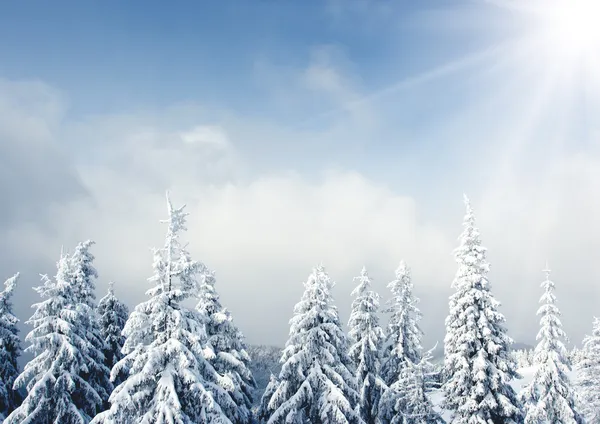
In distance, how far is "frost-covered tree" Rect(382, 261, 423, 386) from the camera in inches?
1438

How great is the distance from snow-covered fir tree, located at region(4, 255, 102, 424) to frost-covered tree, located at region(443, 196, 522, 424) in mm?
21730

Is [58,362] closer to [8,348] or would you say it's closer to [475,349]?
[8,348]

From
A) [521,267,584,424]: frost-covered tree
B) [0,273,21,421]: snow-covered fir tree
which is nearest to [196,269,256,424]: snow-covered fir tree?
[0,273,21,421]: snow-covered fir tree

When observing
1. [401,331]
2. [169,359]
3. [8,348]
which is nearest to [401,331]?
[401,331]

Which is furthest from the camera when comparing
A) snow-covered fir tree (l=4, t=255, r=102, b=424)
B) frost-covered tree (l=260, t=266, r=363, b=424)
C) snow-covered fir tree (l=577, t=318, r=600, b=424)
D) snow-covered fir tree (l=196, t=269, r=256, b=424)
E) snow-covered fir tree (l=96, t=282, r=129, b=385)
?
snow-covered fir tree (l=577, t=318, r=600, b=424)

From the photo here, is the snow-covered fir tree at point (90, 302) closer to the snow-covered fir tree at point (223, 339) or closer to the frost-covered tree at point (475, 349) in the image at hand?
the snow-covered fir tree at point (223, 339)

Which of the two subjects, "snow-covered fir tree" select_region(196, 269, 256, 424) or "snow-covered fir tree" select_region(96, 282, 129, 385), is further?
"snow-covered fir tree" select_region(96, 282, 129, 385)

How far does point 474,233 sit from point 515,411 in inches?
430

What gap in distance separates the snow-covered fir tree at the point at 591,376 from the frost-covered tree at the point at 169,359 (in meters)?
32.0

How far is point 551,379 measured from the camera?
1330 inches

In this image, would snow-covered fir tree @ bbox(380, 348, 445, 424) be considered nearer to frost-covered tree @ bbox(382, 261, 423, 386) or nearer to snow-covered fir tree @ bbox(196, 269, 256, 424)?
frost-covered tree @ bbox(382, 261, 423, 386)

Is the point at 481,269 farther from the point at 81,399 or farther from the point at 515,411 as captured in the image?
the point at 81,399

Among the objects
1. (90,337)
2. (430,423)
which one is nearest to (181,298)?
(90,337)

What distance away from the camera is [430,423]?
31.8 m
